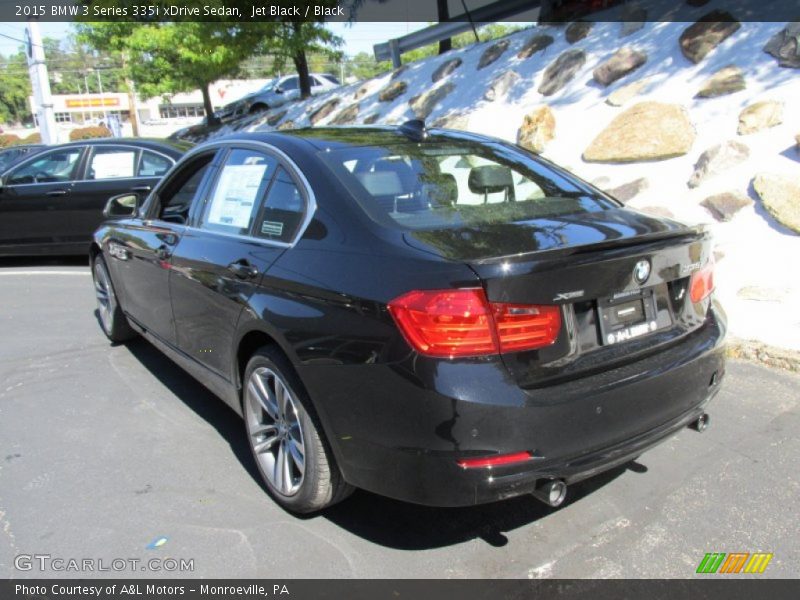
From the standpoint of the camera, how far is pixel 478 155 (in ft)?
12.2

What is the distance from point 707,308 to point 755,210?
356cm

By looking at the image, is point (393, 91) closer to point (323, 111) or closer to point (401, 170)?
point (323, 111)

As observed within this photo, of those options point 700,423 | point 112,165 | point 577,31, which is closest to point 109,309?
point 112,165

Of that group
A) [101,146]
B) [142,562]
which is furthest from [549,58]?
[142,562]

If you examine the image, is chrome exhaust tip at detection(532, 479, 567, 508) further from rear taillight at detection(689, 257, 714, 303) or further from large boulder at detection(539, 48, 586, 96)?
large boulder at detection(539, 48, 586, 96)

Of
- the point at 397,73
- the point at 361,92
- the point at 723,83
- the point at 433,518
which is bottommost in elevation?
the point at 433,518

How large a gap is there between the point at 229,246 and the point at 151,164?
6197 millimetres

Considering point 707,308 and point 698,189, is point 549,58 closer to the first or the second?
point 698,189

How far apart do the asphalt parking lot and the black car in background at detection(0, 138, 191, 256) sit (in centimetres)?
503

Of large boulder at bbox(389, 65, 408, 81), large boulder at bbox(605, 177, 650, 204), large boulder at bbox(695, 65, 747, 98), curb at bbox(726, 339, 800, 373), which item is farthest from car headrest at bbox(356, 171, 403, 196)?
large boulder at bbox(389, 65, 408, 81)

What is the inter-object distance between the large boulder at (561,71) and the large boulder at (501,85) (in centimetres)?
51

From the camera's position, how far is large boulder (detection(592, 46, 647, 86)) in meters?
8.95

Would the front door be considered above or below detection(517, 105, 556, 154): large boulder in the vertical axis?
below

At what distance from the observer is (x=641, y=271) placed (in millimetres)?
2654
